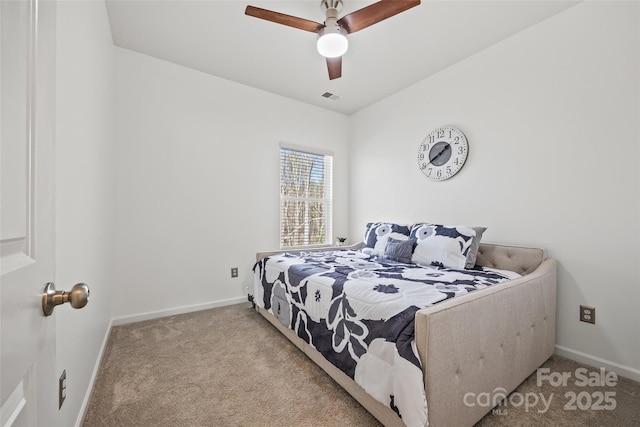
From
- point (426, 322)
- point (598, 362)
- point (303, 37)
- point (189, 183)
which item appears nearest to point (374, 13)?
point (303, 37)

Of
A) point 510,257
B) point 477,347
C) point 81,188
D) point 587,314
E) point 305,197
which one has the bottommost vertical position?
point 587,314

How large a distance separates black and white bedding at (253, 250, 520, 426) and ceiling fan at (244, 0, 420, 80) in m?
1.72

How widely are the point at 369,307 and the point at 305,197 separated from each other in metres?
2.63

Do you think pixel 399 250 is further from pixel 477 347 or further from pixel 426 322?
pixel 426 322

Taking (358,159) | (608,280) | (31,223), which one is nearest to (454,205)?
(608,280)

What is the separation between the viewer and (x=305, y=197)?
156 inches

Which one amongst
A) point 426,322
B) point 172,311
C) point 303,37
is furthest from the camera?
point 172,311

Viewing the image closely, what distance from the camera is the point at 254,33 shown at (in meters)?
2.45

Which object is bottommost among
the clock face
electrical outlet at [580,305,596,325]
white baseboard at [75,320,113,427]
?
white baseboard at [75,320,113,427]

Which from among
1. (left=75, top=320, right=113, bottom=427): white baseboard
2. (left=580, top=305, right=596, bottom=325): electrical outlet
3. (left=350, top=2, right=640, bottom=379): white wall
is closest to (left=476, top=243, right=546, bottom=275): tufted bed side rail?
(left=350, top=2, right=640, bottom=379): white wall

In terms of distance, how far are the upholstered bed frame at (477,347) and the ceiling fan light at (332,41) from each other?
188 centimetres

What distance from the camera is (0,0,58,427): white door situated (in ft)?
1.35

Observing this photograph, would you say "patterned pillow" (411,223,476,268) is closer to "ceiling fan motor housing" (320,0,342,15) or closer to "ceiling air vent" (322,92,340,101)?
"ceiling fan motor housing" (320,0,342,15)

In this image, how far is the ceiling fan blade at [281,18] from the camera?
72.9 inches
